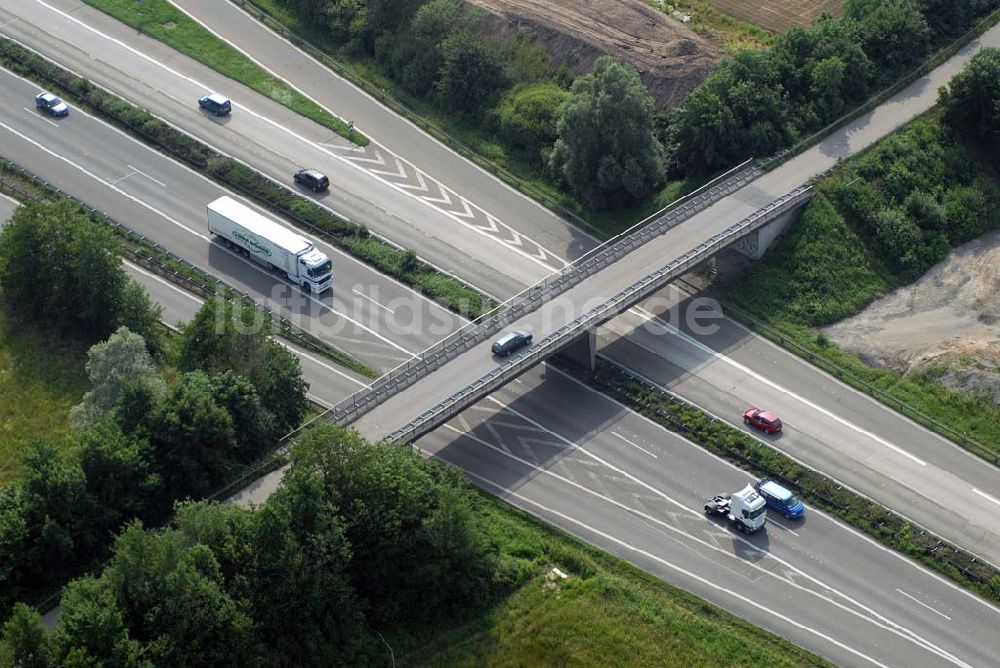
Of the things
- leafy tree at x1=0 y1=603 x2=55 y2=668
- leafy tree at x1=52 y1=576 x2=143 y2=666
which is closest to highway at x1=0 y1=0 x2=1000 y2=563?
leafy tree at x1=52 y1=576 x2=143 y2=666

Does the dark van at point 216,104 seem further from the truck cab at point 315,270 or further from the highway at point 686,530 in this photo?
the highway at point 686,530

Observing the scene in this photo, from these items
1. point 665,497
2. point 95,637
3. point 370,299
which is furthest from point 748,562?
point 95,637

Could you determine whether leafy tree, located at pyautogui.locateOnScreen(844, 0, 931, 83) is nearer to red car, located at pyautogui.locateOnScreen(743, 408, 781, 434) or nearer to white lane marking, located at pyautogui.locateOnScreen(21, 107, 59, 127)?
red car, located at pyautogui.locateOnScreen(743, 408, 781, 434)

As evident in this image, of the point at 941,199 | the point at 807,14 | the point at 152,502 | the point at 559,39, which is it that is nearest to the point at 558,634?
the point at 152,502

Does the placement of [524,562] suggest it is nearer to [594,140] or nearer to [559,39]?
[594,140]

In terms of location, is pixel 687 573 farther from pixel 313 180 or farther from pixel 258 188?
pixel 258 188

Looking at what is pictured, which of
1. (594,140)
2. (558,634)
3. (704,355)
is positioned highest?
(594,140)
